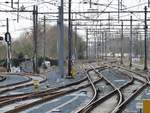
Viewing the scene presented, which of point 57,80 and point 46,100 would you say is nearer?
point 46,100

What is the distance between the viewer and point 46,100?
21.2m

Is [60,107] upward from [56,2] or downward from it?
downward

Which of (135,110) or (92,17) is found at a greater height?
(92,17)

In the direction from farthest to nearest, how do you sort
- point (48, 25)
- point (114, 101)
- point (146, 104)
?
point (48, 25) → point (114, 101) → point (146, 104)

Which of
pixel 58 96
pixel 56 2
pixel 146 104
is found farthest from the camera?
pixel 56 2

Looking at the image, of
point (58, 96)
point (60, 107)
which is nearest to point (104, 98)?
point (58, 96)

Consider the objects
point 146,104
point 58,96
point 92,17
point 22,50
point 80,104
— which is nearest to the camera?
point 146,104

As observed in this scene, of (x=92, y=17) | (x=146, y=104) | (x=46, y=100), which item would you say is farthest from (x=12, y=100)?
(x=92, y=17)

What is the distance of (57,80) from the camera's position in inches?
1390

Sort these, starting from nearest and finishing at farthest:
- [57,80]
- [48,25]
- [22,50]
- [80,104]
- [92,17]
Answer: [80,104]
[57,80]
[92,17]
[22,50]
[48,25]

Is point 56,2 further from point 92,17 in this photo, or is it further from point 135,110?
point 135,110

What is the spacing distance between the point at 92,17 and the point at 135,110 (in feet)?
120

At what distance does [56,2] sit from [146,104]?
27.8 metres

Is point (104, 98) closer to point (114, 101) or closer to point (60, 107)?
point (114, 101)
